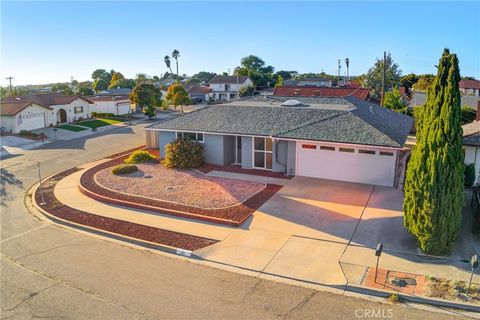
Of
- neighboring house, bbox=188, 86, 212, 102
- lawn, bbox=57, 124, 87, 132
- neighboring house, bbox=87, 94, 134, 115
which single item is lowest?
lawn, bbox=57, 124, 87, 132

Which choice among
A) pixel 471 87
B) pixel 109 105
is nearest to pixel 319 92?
pixel 109 105

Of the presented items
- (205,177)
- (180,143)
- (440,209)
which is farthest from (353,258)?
(180,143)

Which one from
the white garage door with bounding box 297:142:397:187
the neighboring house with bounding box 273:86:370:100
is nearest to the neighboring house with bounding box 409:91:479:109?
the neighboring house with bounding box 273:86:370:100

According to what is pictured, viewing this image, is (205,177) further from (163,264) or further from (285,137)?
(163,264)

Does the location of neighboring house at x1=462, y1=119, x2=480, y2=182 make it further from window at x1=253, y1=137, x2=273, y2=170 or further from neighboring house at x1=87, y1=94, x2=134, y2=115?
neighboring house at x1=87, y1=94, x2=134, y2=115

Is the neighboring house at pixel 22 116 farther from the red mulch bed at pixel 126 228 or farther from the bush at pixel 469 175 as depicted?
the bush at pixel 469 175

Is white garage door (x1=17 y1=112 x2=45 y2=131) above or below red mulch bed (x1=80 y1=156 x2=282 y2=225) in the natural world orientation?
above

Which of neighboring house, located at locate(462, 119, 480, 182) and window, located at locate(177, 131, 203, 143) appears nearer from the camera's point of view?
neighboring house, located at locate(462, 119, 480, 182)

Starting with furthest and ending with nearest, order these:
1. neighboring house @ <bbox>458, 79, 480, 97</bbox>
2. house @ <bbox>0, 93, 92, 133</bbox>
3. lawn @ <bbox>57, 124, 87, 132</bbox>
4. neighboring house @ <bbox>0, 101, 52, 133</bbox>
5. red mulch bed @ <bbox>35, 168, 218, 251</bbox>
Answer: neighboring house @ <bbox>458, 79, 480, 97</bbox>
lawn @ <bbox>57, 124, 87, 132</bbox>
house @ <bbox>0, 93, 92, 133</bbox>
neighboring house @ <bbox>0, 101, 52, 133</bbox>
red mulch bed @ <bbox>35, 168, 218, 251</bbox>
